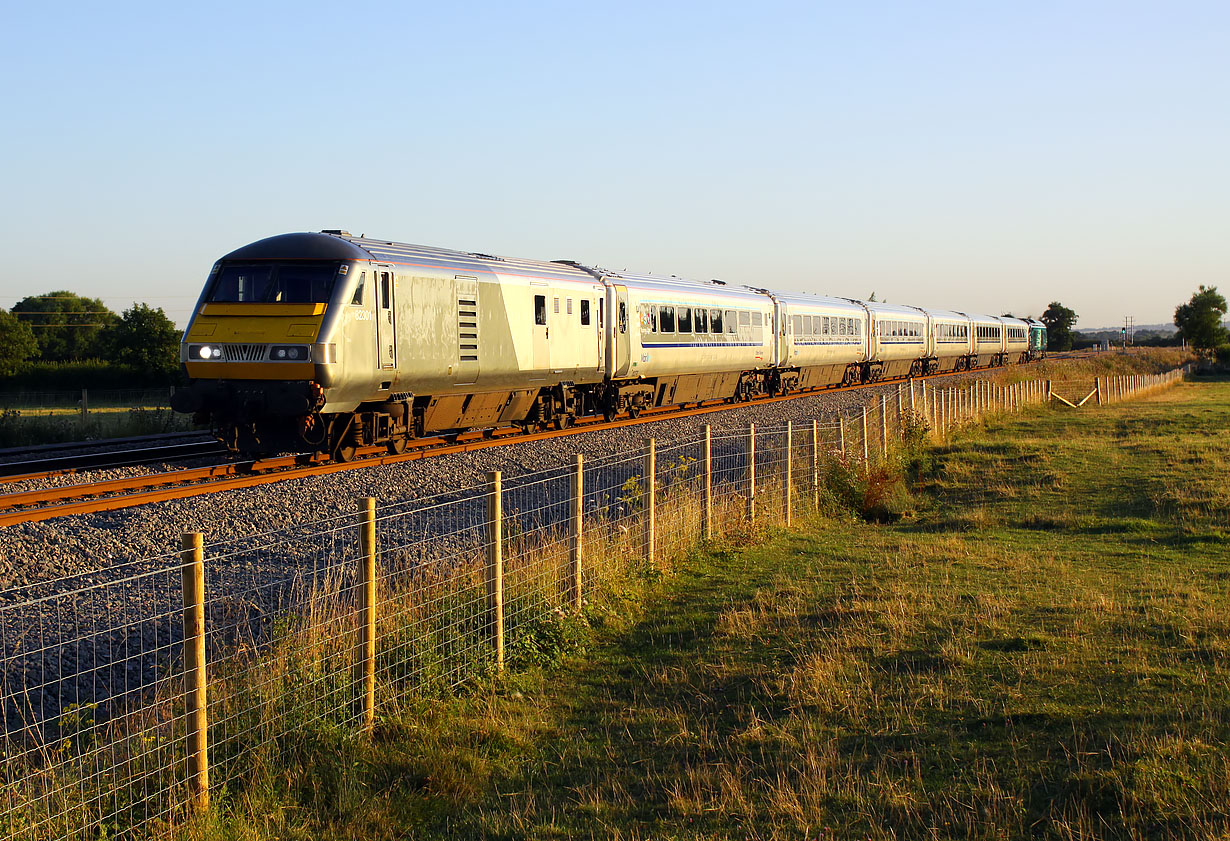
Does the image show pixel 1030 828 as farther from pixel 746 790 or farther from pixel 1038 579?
pixel 1038 579

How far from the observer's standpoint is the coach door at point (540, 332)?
20.7 meters

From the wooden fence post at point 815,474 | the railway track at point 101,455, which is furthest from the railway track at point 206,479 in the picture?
the wooden fence post at point 815,474

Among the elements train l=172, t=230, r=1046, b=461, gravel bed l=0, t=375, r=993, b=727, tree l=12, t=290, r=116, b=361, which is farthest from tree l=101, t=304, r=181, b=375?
gravel bed l=0, t=375, r=993, b=727

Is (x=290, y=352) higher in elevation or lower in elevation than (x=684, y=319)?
lower

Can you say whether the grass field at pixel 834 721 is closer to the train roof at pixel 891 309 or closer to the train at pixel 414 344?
the train at pixel 414 344

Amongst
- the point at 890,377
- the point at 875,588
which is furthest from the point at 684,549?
the point at 890,377

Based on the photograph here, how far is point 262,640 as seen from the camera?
830cm

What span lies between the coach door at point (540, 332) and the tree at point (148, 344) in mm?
35510

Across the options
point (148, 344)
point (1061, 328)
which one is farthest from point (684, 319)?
point (1061, 328)

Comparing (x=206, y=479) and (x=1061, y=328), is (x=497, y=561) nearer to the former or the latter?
(x=206, y=479)

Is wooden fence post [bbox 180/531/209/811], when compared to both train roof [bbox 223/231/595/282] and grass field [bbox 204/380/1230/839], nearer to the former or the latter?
grass field [bbox 204/380/1230/839]

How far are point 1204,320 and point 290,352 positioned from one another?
100708 millimetres

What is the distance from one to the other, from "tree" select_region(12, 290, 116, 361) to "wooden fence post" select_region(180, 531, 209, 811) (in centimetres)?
8222

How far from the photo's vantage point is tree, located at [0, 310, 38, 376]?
6081 cm
